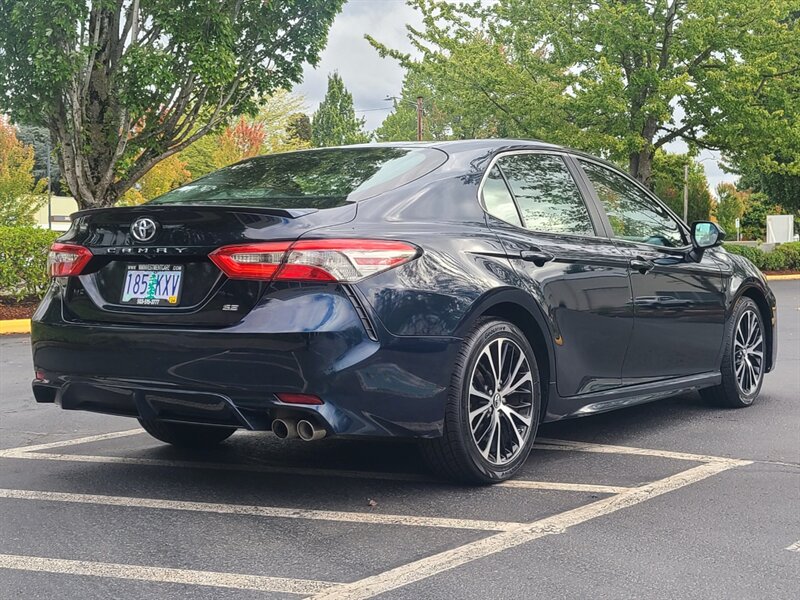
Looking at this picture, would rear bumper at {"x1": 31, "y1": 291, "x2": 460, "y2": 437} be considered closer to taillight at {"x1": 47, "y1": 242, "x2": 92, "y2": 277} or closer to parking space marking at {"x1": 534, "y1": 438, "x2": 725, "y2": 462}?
taillight at {"x1": 47, "y1": 242, "x2": 92, "y2": 277}

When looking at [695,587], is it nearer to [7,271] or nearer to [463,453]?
[463,453]

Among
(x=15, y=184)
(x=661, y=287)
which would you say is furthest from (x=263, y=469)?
(x=15, y=184)

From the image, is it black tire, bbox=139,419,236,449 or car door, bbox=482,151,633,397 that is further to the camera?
black tire, bbox=139,419,236,449

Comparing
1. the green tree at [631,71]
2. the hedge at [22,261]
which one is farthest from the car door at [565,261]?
the green tree at [631,71]

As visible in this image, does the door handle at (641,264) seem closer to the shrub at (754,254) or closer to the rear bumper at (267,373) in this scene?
the rear bumper at (267,373)

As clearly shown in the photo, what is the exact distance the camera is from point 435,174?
4336 millimetres

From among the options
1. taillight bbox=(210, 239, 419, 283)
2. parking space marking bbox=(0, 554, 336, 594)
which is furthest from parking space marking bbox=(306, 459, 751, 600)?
taillight bbox=(210, 239, 419, 283)

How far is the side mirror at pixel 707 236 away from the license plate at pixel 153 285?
3339 millimetres

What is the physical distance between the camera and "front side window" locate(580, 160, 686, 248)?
5328 mm

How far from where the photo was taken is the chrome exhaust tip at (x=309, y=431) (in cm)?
367

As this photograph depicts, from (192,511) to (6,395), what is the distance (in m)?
3.89

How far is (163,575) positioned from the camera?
10.2 feet

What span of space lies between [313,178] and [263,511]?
1500 mm

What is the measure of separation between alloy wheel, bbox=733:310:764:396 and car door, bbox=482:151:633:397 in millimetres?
1577
